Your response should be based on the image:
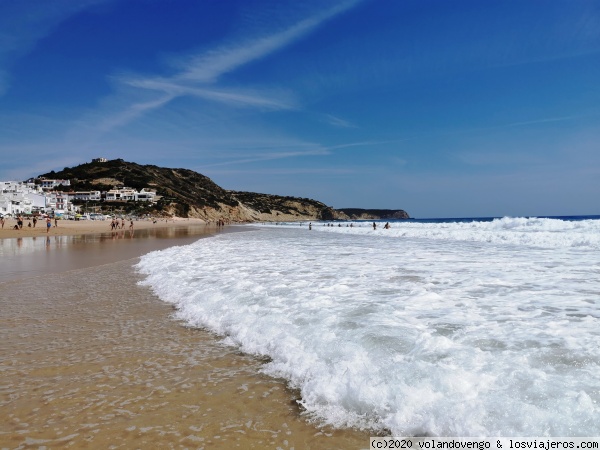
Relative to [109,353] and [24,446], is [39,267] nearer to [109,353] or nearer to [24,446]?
[109,353]

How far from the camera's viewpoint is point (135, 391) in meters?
3.76

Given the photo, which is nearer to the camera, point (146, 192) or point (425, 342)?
point (425, 342)

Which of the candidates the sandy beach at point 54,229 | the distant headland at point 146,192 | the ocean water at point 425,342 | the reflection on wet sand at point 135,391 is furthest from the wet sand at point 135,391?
the distant headland at point 146,192

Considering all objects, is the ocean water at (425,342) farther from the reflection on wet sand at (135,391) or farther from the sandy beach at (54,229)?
the sandy beach at (54,229)

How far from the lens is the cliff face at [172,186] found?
404 ft

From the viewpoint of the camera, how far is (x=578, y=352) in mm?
4098

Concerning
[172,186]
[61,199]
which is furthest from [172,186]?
[61,199]

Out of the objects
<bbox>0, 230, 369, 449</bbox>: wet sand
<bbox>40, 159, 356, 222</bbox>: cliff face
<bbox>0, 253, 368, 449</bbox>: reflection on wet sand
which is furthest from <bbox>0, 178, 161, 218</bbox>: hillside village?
<bbox>0, 253, 368, 449</bbox>: reflection on wet sand

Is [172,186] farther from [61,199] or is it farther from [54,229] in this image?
[54,229]

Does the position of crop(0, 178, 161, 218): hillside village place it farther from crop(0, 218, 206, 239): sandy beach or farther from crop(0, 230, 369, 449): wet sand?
crop(0, 230, 369, 449): wet sand

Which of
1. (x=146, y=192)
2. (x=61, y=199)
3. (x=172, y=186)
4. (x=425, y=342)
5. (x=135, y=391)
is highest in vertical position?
(x=172, y=186)

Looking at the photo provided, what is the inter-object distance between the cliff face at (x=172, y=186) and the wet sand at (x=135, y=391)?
108845 mm

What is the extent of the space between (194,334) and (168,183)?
15155cm

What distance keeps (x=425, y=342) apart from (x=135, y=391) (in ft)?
10.2
